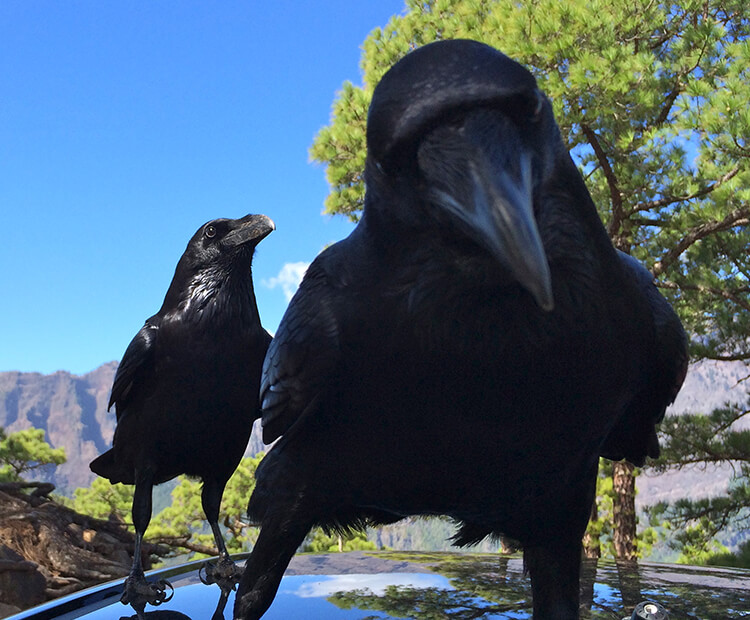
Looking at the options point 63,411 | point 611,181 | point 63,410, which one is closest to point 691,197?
point 611,181

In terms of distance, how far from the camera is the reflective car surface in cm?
178

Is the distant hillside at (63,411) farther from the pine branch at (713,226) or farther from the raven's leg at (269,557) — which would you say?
the raven's leg at (269,557)

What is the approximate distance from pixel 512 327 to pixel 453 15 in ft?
32.8

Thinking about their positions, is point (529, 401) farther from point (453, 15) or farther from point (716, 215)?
point (453, 15)

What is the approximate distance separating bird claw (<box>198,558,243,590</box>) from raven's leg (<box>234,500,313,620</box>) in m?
0.94

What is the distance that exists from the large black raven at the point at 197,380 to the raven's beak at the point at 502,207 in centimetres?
154

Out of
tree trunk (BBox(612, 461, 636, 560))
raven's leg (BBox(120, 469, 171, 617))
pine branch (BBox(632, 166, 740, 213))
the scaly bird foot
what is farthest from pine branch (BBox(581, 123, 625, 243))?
the scaly bird foot

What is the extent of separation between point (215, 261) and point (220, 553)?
1.06 metres

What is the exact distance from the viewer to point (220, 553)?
2.41 meters

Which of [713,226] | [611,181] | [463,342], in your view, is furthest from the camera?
[611,181]

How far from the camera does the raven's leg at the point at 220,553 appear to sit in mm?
2258

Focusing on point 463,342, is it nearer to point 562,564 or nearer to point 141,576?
point 562,564

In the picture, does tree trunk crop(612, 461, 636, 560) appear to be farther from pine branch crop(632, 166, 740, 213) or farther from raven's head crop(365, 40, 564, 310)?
raven's head crop(365, 40, 564, 310)

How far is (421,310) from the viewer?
39.8 inches
